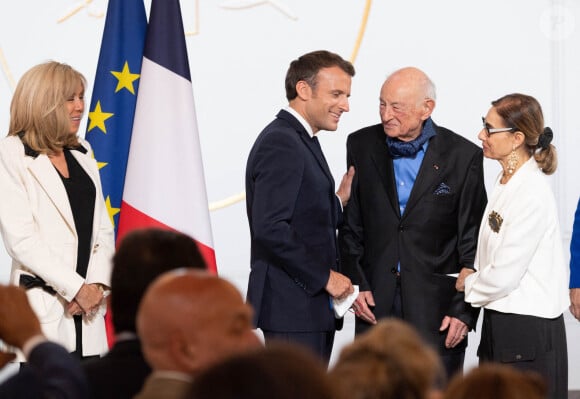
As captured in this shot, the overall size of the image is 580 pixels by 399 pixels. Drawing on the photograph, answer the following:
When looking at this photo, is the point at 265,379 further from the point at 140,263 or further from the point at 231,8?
the point at 231,8

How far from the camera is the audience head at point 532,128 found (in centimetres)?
366

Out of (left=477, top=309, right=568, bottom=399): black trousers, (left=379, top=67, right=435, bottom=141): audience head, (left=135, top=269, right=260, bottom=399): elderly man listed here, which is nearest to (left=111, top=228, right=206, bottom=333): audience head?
(left=135, top=269, right=260, bottom=399): elderly man

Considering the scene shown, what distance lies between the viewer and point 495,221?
3635 mm

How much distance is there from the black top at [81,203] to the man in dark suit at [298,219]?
1.77 feet

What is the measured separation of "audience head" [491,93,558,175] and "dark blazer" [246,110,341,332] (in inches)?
25.7

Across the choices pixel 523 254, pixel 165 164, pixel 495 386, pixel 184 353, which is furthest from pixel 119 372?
pixel 165 164

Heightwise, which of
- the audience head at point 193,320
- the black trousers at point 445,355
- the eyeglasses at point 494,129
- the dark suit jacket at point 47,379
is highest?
the audience head at point 193,320

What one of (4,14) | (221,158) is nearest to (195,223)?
(221,158)

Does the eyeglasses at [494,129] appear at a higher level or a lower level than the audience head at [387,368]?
lower

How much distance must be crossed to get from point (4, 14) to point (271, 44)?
136cm

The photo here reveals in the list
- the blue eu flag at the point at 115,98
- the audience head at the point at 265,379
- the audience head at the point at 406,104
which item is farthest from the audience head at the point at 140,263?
the blue eu flag at the point at 115,98

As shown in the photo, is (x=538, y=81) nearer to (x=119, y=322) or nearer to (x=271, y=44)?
(x=271, y=44)

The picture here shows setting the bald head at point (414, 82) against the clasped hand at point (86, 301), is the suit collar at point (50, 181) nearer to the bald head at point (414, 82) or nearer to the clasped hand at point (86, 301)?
the clasped hand at point (86, 301)

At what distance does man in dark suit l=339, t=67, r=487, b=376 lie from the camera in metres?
3.82
